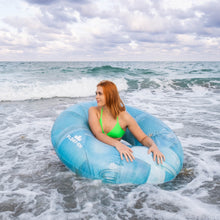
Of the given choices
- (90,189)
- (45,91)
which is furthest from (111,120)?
(45,91)

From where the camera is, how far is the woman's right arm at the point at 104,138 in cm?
289

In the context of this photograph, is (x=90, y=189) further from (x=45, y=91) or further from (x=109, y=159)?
(x=45, y=91)

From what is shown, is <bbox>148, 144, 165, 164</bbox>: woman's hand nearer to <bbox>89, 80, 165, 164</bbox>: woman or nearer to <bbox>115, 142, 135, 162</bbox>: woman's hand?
<bbox>89, 80, 165, 164</bbox>: woman

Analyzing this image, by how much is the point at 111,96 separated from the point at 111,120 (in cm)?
38

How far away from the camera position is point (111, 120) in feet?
10.7

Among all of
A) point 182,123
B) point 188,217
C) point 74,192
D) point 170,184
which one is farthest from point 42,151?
point 182,123

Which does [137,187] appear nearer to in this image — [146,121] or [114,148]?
[114,148]

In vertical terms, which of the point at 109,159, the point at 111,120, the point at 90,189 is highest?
the point at 111,120

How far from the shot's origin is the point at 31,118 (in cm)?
657

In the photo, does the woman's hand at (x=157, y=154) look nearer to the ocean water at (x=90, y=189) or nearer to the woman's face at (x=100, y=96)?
the ocean water at (x=90, y=189)

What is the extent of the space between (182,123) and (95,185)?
3862 mm

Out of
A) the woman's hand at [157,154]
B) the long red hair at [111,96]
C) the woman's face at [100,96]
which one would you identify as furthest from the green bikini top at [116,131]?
the woman's hand at [157,154]

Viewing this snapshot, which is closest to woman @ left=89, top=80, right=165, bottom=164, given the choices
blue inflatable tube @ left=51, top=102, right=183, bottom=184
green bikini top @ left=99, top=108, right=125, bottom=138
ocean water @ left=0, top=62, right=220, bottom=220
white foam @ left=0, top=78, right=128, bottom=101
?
green bikini top @ left=99, top=108, right=125, bottom=138

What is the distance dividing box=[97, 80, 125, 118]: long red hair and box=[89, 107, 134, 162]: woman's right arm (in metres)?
0.26
